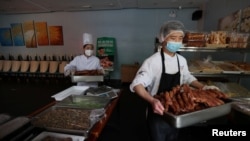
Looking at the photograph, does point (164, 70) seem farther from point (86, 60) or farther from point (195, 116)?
point (86, 60)

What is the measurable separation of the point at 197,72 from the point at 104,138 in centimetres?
158

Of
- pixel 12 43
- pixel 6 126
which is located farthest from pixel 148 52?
pixel 12 43

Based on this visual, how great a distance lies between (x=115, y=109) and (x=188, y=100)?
164cm

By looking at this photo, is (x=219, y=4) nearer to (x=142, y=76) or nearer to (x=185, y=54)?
(x=185, y=54)

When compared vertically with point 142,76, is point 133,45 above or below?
above

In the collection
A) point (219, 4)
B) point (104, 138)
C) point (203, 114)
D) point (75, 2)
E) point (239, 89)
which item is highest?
point (75, 2)

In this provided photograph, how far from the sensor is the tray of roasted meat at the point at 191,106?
86 centimetres

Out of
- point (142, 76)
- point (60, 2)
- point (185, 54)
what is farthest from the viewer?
point (185, 54)

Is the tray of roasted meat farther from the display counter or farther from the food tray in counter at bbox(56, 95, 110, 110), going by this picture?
the food tray in counter at bbox(56, 95, 110, 110)

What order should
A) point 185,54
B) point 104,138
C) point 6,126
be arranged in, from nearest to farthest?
point 6,126 < point 104,138 < point 185,54

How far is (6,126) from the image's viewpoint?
83cm

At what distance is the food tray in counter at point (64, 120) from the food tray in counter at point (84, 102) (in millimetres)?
63

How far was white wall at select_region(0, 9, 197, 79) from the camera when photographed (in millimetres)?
5031

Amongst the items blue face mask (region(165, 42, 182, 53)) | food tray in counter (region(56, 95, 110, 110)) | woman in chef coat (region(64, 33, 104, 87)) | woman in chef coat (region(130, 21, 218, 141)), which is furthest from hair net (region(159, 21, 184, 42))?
woman in chef coat (region(64, 33, 104, 87))
